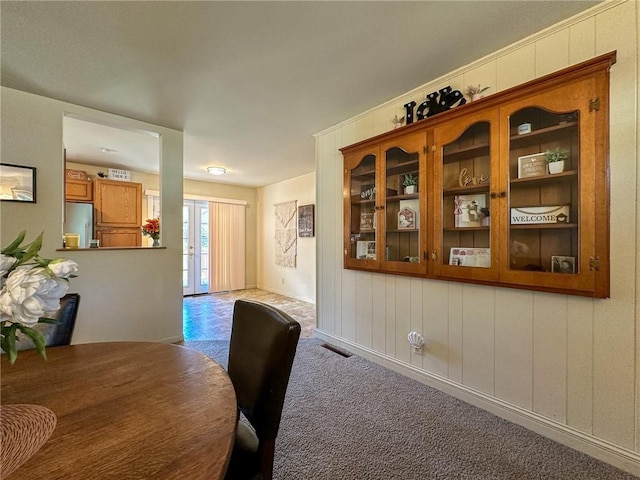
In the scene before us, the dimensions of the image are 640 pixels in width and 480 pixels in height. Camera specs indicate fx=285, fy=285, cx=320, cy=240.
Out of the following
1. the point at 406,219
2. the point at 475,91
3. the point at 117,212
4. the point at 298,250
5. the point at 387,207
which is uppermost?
the point at 475,91

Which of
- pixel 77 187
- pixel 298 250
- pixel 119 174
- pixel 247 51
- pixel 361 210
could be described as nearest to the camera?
pixel 247 51

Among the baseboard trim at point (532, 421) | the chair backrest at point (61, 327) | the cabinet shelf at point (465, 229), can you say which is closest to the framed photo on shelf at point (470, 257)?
the cabinet shelf at point (465, 229)

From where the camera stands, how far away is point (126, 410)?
2.70 feet

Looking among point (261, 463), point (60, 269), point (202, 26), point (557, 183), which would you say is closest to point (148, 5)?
point (202, 26)

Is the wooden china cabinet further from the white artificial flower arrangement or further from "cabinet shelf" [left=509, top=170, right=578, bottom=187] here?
the white artificial flower arrangement

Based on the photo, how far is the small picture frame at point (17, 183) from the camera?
7.70 ft

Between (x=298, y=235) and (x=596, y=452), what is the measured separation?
4680mm

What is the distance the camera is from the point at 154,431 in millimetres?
734

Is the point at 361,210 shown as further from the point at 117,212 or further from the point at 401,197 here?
the point at 117,212

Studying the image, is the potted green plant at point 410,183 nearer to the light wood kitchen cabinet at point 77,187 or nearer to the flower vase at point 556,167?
the flower vase at point 556,167

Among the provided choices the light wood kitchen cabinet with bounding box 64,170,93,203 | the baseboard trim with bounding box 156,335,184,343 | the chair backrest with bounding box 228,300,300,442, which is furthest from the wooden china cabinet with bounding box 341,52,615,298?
the light wood kitchen cabinet with bounding box 64,170,93,203

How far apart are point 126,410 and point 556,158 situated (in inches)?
93.2

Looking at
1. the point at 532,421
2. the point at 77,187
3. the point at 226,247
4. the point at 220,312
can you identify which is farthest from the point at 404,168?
the point at 226,247

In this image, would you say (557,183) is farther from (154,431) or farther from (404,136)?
(154,431)
